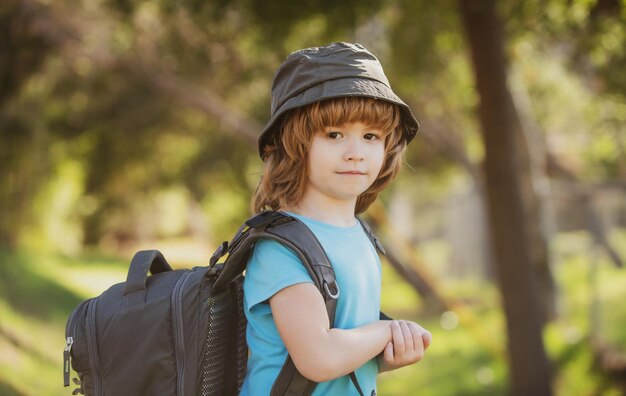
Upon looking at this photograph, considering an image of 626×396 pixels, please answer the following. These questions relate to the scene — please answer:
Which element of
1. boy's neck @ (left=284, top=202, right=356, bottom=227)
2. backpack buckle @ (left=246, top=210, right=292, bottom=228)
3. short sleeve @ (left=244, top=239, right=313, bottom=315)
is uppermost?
boy's neck @ (left=284, top=202, right=356, bottom=227)

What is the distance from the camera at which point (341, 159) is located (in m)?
2.04

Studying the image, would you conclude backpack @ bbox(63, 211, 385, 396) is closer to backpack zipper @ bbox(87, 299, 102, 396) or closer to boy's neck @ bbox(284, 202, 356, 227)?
backpack zipper @ bbox(87, 299, 102, 396)

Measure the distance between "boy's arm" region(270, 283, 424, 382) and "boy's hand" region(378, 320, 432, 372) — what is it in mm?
79

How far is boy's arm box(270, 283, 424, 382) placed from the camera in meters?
1.86

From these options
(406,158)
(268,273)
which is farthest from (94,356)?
(406,158)

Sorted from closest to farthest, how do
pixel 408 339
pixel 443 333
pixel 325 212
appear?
pixel 408 339 → pixel 325 212 → pixel 443 333

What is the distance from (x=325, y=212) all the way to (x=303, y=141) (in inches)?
7.2

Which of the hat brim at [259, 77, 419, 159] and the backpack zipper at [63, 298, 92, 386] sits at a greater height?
the hat brim at [259, 77, 419, 159]

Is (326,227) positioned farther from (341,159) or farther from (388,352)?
(388,352)

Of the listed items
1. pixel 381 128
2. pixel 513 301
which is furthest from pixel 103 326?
pixel 513 301

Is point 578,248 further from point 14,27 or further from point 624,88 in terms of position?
point 14,27

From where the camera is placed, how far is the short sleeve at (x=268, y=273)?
6.16 feet

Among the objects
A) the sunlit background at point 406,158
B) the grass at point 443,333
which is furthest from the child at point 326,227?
the grass at point 443,333

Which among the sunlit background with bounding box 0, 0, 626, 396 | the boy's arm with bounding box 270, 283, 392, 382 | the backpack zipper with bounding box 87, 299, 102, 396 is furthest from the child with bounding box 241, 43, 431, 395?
the sunlit background with bounding box 0, 0, 626, 396
